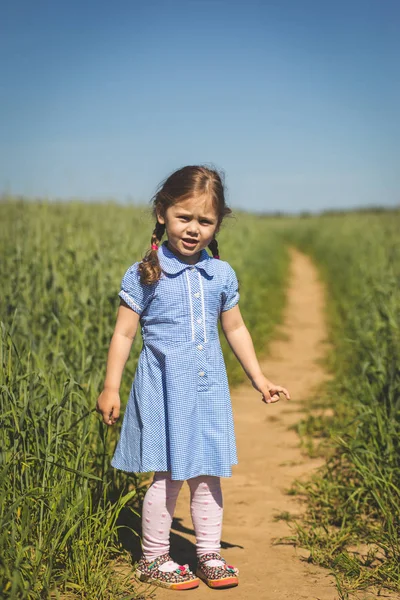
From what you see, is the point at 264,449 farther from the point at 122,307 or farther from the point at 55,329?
the point at 122,307

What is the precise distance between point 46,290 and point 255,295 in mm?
4065

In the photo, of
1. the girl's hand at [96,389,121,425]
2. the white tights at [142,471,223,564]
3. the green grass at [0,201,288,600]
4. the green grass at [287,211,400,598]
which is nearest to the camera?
the green grass at [0,201,288,600]

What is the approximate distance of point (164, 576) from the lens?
2.61 meters

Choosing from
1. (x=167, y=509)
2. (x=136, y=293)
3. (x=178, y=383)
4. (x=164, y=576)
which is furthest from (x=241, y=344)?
(x=164, y=576)

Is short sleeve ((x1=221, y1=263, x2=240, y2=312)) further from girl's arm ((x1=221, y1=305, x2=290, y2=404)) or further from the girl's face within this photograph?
the girl's face

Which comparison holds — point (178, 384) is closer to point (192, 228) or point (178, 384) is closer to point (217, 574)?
point (192, 228)

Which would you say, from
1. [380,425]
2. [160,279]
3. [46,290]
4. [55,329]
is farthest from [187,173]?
[46,290]

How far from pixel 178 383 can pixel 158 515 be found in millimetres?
538

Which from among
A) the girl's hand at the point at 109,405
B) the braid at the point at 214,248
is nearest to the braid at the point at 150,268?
the braid at the point at 214,248

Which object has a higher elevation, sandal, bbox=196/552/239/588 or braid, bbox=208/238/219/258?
Answer: braid, bbox=208/238/219/258

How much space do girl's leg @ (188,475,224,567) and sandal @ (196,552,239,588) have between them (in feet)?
0.05

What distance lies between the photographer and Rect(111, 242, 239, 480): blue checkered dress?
8.33 ft

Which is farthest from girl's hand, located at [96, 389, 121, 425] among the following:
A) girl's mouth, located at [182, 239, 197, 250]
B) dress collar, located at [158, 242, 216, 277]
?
girl's mouth, located at [182, 239, 197, 250]

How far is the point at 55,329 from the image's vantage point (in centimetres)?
462
